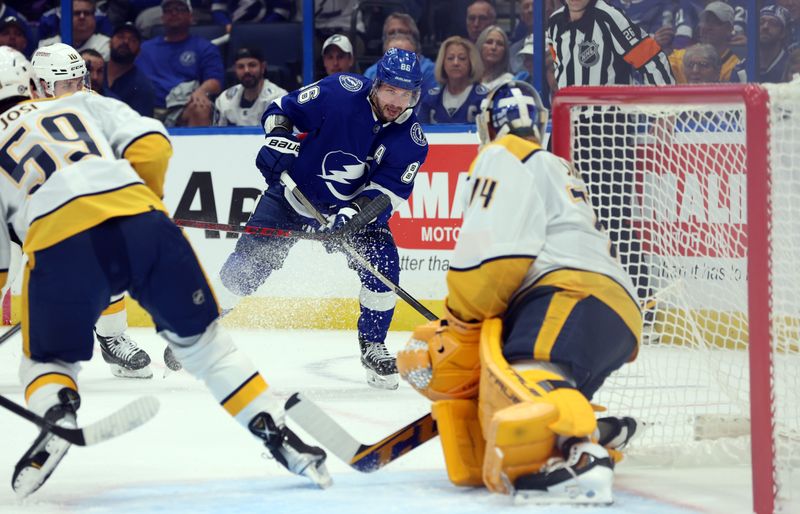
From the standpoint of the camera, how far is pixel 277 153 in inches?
172

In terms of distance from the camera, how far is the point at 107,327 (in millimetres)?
4434

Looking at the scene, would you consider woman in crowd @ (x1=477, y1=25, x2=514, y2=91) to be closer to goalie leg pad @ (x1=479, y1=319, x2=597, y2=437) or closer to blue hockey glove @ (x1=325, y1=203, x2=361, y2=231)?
blue hockey glove @ (x1=325, y1=203, x2=361, y2=231)

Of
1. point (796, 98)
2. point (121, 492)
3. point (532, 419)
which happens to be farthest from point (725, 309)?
point (121, 492)

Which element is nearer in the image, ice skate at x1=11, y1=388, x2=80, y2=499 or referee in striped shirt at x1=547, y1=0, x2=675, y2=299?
ice skate at x1=11, y1=388, x2=80, y2=499

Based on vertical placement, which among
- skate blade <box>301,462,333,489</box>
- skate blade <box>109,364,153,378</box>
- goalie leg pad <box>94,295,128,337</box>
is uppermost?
skate blade <box>301,462,333,489</box>

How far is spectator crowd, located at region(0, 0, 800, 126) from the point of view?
5.19 meters

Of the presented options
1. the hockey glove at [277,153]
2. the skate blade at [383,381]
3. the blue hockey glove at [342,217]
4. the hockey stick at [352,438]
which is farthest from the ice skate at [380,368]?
the hockey stick at [352,438]

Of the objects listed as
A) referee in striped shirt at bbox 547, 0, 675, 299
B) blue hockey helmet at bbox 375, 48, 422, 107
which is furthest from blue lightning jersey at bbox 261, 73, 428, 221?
referee in striped shirt at bbox 547, 0, 675, 299

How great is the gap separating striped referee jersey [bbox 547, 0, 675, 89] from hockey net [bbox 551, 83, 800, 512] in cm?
71

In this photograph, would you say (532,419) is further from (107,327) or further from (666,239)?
(107,327)

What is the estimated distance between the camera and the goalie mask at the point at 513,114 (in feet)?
8.71

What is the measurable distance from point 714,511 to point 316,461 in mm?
802

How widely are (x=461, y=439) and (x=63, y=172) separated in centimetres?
98

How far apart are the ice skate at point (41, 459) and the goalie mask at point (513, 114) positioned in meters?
1.07
